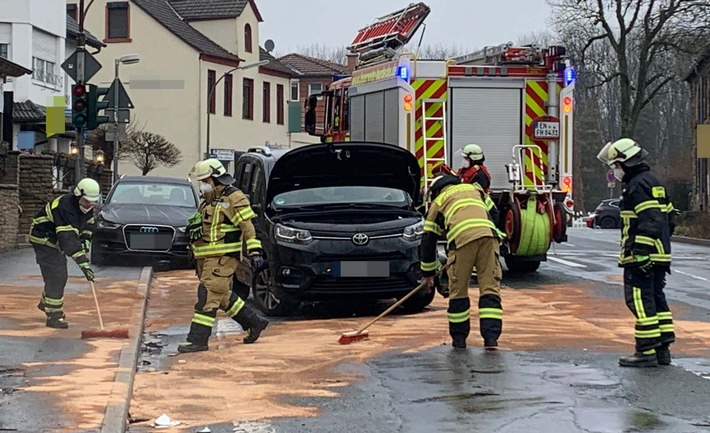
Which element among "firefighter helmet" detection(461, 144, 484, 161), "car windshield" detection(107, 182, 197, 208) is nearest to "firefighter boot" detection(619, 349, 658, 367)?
"firefighter helmet" detection(461, 144, 484, 161)

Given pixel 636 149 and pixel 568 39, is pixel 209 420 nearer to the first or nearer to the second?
pixel 636 149

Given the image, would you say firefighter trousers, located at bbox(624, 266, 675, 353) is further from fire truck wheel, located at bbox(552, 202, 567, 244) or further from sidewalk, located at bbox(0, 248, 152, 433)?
fire truck wheel, located at bbox(552, 202, 567, 244)

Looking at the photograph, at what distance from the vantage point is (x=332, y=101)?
21.1m

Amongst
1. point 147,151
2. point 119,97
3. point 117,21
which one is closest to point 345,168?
point 119,97

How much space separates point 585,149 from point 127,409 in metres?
82.0

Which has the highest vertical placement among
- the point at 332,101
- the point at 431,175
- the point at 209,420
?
the point at 332,101

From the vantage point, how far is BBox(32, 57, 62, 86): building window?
42.7 meters

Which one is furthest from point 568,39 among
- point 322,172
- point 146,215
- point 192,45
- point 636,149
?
point 636,149

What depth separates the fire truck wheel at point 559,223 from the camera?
1634 cm

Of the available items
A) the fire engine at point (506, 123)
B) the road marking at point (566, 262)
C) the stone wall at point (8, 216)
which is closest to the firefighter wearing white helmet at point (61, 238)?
the fire engine at point (506, 123)

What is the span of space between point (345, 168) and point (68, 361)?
488 centimetres

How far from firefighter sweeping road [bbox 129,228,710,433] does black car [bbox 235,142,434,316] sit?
394 millimetres

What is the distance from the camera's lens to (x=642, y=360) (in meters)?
9.25

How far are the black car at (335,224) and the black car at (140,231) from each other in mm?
4372
